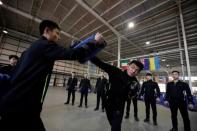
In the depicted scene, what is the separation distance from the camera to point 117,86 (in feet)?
6.10

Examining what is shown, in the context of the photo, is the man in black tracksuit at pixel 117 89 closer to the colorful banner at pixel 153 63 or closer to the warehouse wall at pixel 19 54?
the colorful banner at pixel 153 63

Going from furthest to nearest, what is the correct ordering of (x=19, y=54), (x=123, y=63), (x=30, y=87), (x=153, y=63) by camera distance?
(x=19, y=54) < (x=123, y=63) < (x=153, y=63) < (x=30, y=87)

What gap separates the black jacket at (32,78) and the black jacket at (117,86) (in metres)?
0.99

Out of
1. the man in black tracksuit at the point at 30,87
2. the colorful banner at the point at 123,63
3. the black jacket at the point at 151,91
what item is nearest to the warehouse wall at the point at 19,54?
the colorful banner at the point at 123,63

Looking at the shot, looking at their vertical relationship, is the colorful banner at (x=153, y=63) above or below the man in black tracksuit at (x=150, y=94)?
above

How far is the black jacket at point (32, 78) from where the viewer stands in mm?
774

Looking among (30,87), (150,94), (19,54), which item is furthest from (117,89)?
(19,54)

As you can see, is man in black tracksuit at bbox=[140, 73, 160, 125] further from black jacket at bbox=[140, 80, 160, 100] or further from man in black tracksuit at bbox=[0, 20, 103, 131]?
man in black tracksuit at bbox=[0, 20, 103, 131]

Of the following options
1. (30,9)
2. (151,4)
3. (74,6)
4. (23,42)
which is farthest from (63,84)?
(151,4)

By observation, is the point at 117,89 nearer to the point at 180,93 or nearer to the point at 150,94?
the point at 180,93

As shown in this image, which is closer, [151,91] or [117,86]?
[117,86]

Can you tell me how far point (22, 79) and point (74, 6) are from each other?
779cm

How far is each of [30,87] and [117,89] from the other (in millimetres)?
1392

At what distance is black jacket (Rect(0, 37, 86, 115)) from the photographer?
2.54 ft
